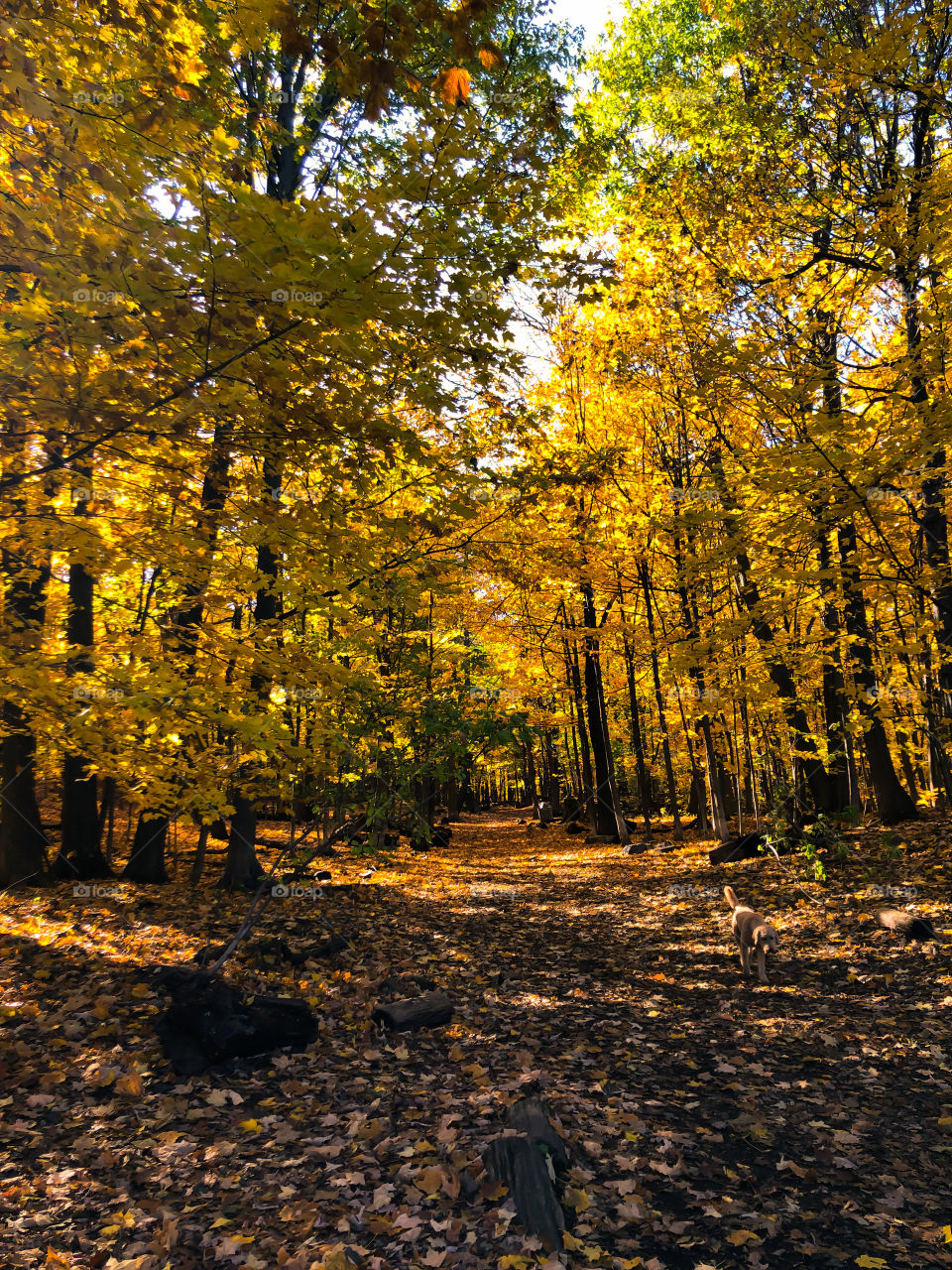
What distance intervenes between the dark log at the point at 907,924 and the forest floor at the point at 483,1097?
164mm

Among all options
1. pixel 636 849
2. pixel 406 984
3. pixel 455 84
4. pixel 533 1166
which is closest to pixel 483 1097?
pixel 533 1166

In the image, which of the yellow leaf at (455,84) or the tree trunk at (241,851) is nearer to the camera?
Result: the yellow leaf at (455,84)

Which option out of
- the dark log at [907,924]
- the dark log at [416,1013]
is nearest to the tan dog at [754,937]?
the dark log at [907,924]

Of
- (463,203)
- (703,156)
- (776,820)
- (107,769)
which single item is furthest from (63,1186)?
(703,156)

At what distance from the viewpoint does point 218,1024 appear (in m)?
5.55

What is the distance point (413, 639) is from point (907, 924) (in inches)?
314

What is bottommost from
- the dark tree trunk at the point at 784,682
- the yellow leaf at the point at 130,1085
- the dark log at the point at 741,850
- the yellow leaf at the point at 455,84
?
the yellow leaf at the point at 130,1085

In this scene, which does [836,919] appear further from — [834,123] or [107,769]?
[834,123]

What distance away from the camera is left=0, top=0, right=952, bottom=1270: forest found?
3.72 meters

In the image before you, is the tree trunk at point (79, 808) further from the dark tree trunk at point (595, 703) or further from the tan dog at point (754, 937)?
the dark tree trunk at point (595, 703)

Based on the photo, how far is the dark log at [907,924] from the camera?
7582 millimetres

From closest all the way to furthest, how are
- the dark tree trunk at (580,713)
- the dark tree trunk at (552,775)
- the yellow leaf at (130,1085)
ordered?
the yellow leaf at (130,1085), the dark tree trunk at (580,713), the dark tree trunk at (552,775)

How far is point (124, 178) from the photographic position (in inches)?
158

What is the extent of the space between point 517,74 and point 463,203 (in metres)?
3.62
